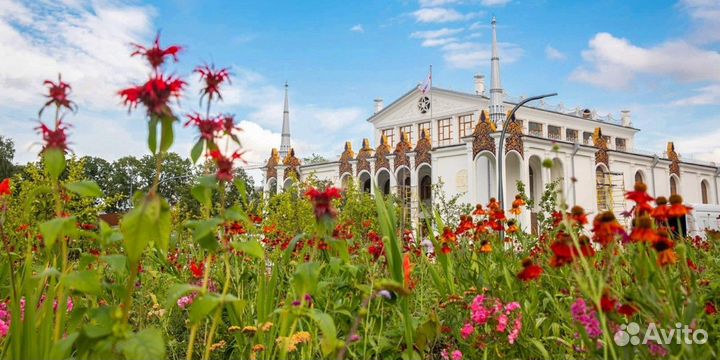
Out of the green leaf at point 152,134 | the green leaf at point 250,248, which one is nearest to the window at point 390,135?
the green leaf at point 250,248

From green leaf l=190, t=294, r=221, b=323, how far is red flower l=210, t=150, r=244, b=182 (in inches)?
13.0

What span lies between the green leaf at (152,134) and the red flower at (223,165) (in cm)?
24

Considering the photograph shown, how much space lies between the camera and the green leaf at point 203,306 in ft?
4.42

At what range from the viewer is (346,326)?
8.21 feet

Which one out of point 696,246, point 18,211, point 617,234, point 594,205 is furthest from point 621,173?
point 617,234

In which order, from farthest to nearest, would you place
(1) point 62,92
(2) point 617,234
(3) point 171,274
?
(3) point 171,274
(1) point 62,92
(2) point 617,234

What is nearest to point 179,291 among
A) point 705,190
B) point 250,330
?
point 250,330

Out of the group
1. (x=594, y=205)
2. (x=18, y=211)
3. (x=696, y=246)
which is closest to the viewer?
(x=696, y=246)

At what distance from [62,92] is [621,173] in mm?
34094

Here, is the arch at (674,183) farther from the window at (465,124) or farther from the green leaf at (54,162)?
the green leaf at (54,162)

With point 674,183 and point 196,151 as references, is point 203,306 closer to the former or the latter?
point 196,151

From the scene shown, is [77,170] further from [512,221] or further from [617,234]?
[617,234]

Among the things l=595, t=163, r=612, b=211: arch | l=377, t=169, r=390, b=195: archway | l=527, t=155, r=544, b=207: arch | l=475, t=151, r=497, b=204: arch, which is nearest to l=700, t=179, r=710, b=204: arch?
l=595, t=163, r=612, b=211: arch

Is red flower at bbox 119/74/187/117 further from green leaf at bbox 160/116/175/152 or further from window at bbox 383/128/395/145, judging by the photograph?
window at bbox 383/128/395/145
